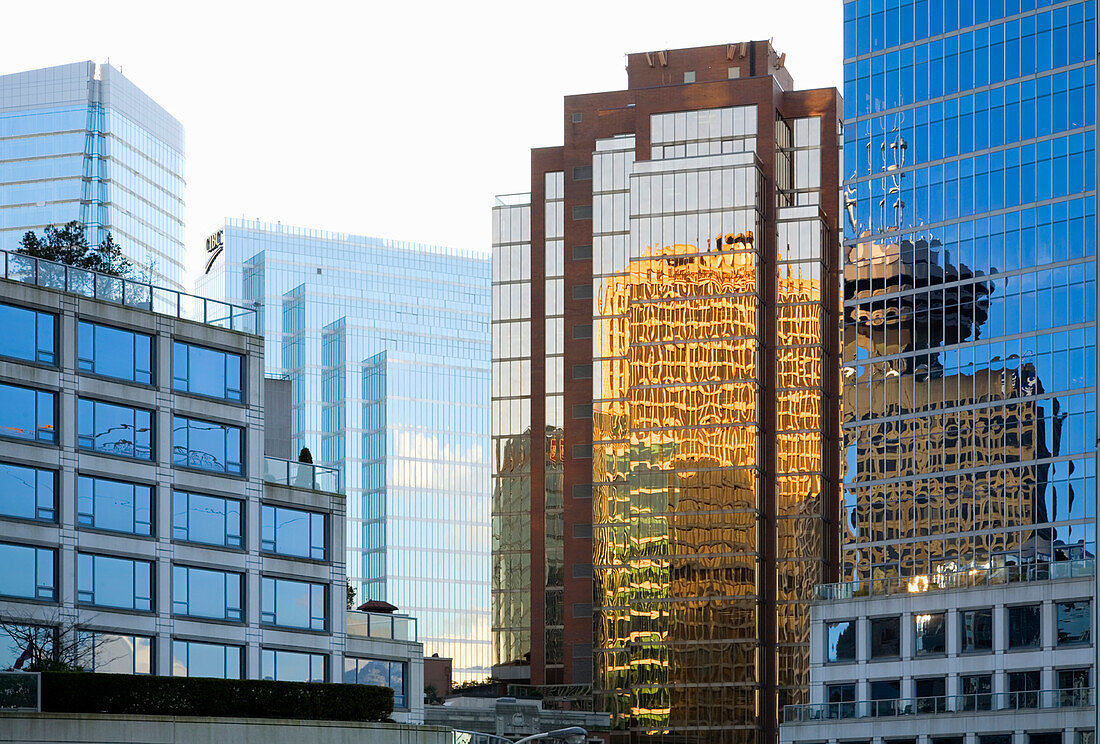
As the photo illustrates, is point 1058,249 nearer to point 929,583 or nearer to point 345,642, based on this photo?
point 929,583

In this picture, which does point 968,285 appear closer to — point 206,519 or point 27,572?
point 206,519

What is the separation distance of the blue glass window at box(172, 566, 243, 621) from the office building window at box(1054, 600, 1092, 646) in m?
46.0

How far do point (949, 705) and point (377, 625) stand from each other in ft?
111

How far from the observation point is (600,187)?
6240 inches

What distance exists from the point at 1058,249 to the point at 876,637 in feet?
89.8

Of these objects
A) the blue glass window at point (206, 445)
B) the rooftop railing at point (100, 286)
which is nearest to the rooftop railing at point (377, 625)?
the blue glass window at point (206, 445)

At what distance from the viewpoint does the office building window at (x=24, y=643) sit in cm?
7189

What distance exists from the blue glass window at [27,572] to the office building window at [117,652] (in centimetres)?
249

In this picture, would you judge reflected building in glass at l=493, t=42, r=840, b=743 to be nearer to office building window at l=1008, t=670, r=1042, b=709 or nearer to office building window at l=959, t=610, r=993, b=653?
office building window at l=959, t=610, r=993, b=653

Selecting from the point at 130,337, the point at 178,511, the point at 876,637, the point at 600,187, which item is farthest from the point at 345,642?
the point at 600,187

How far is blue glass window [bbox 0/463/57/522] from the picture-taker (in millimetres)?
75125

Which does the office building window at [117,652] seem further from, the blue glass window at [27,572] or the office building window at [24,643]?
the blue glass window at [27,572]

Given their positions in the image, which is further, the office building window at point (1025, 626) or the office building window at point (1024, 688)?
→ the office building window at point (1025, 626)

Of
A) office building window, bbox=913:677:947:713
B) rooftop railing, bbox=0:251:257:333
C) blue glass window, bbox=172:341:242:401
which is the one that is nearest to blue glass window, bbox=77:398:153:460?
blue glass window, bbox=172:341:242:401
